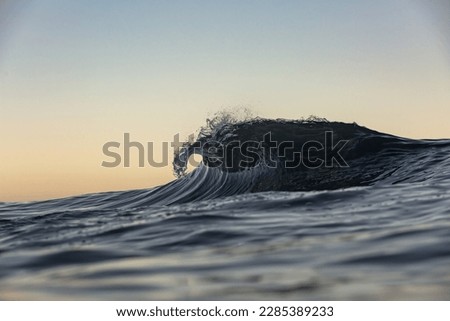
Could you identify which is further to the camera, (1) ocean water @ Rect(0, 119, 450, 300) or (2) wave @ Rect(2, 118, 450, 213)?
(2) wave @ Rect(2, 118, 450, 213)

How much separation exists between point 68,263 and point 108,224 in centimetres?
165

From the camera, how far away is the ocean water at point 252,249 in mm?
3934

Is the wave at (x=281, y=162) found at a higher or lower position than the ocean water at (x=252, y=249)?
higher

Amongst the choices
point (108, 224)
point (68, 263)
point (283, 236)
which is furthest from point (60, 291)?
point (108, 224)

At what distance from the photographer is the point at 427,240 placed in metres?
4.76

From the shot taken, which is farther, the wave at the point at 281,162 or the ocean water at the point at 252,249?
the wave at the point at 281,162

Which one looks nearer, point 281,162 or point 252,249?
point 252,249

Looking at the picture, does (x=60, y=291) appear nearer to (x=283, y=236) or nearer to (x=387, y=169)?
(x=283, y=236)

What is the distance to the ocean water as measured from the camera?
12.9 ft

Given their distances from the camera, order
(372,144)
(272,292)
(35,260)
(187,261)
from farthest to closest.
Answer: (372,144) < (35,260) < (187,261) < (272,292)

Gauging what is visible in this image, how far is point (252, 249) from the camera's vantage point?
4.81m

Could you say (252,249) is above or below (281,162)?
below

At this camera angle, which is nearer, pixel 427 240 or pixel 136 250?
pixel 427 240

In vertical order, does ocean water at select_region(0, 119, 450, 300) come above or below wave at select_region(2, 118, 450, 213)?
below
